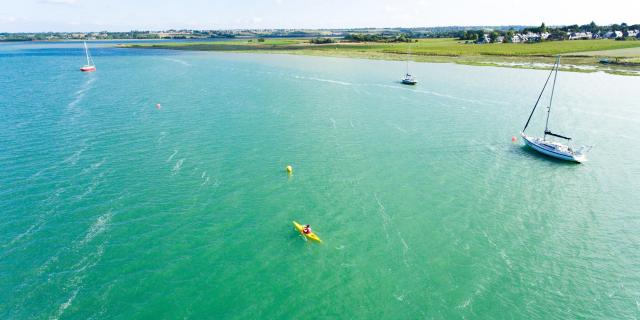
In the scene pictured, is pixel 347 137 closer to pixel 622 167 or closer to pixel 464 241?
pixel 464 241

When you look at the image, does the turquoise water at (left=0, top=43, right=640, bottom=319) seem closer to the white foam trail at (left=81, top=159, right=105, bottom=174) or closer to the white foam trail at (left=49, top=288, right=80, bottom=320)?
the white foam trail at (left=49, top=288, right=80, bottom=320)

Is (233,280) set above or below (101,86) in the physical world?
below

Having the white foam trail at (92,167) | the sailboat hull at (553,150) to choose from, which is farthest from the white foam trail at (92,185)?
the sailboat hull at (553,150)

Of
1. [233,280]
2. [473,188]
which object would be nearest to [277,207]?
[233,280]

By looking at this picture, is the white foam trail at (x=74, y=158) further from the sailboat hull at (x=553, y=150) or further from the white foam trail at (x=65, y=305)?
the sailboat hull at (x=553, y=150)

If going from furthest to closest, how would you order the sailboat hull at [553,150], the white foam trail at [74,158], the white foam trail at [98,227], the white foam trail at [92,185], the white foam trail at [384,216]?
1. the sailboat hull at [553,150]
2. the white foam trail at [74,158]
3. the white foam trail at [92,185]
4. the white foam trail at [384,216]
5. the white foam trail at [98,227]

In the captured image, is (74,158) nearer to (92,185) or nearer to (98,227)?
(92,185)
